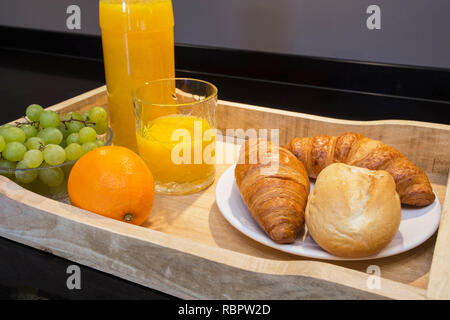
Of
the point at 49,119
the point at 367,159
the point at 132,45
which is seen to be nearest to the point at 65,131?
the point at 49,119

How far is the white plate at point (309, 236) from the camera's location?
59 centimetres

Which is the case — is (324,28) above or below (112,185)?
above

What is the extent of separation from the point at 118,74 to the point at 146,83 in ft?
0.22

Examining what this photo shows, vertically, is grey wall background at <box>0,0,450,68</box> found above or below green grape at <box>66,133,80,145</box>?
above

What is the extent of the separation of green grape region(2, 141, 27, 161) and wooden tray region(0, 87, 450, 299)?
0.15ft

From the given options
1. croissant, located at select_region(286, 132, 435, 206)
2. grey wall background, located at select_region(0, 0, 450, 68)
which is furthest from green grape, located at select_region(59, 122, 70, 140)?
grey wall background, located at select_region(0, 0, 450, 68)

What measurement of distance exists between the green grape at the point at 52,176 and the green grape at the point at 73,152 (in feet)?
0.08

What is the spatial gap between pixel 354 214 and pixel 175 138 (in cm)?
32

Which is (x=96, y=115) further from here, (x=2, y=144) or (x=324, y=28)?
(x=324, y=28)

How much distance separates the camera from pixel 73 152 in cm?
73

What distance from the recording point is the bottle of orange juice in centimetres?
77

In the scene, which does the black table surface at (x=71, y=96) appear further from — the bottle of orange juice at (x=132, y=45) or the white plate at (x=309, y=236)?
the bottle of orange juice at (x=132, y=45)

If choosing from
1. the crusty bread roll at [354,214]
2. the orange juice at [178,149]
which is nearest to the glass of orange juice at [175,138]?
the orange juice at [178,149]

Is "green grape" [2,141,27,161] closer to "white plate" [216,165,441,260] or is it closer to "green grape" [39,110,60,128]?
"green grape" [39,110,60,128]
